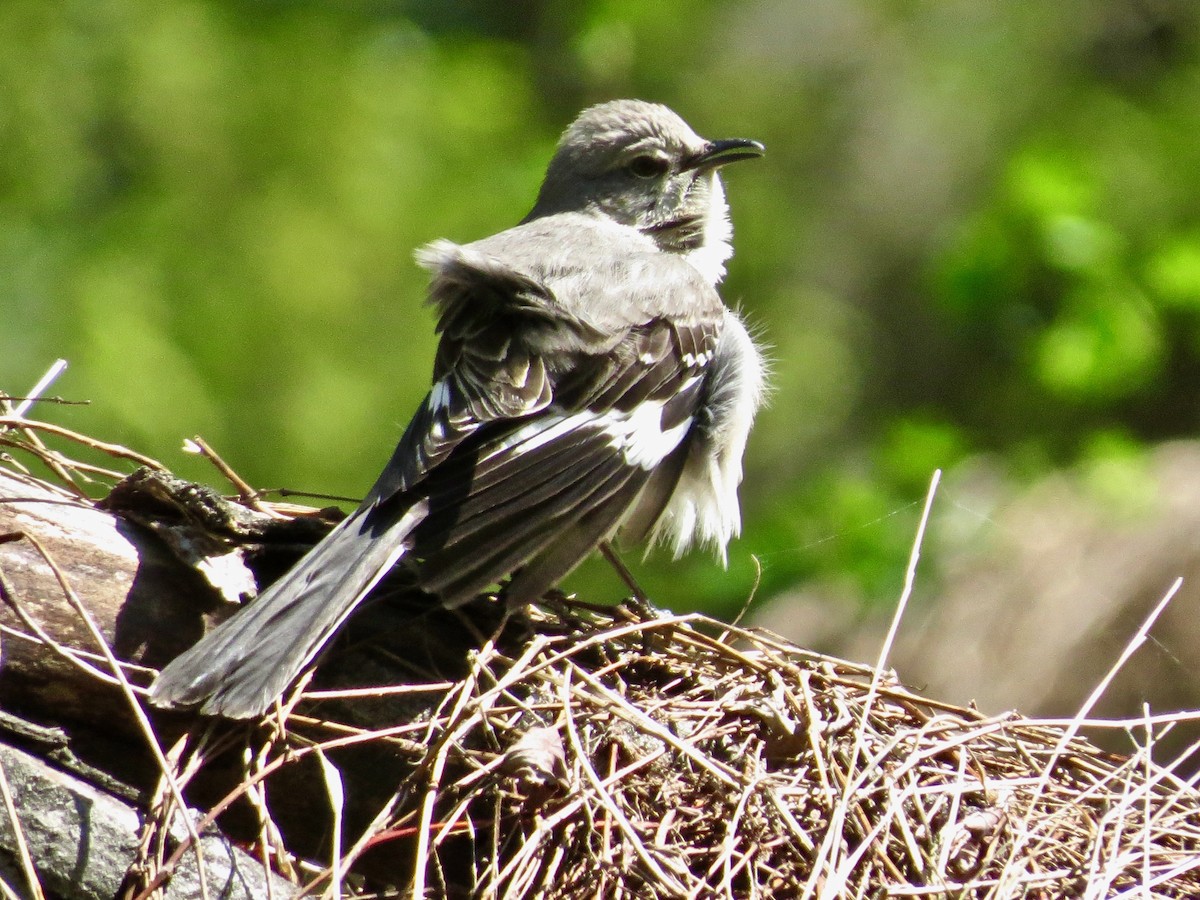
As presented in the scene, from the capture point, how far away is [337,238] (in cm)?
797

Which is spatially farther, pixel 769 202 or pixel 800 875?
pixel 769 202

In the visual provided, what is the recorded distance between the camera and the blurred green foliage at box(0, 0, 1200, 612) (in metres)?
7.48

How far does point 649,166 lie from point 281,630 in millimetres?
2631

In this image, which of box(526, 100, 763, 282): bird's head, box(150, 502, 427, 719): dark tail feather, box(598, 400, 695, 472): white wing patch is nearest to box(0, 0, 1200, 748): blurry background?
box(526, 100, 763, 282): bird's head

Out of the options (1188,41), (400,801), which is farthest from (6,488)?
(1188,41)

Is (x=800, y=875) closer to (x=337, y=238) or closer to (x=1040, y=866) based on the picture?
(x=1040, y=866)

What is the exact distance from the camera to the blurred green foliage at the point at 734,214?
7.48m

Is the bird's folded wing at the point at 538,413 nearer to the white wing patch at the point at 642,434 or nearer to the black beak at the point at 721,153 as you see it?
the white wing patch at the point at 642,434

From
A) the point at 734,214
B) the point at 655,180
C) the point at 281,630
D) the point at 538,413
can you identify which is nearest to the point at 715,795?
the point at 281,630

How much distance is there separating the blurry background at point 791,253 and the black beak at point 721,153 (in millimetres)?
2484

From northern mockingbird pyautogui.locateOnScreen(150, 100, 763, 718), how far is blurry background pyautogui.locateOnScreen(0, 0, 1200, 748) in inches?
104

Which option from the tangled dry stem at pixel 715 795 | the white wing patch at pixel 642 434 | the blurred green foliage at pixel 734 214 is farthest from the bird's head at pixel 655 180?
the blurred green foliage at pixel 734 214

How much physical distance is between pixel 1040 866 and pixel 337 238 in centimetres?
629

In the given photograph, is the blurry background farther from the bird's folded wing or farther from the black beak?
the bird's folded wing
